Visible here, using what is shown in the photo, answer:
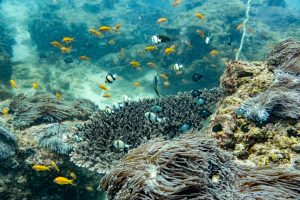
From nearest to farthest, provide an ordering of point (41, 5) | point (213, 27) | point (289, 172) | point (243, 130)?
point (289, 172), point (243, 130), point (213, 27), point (41, 5)

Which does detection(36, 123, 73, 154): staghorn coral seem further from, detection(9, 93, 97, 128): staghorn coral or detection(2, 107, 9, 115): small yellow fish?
detection(2, 107, 9, 115): small yellow fish

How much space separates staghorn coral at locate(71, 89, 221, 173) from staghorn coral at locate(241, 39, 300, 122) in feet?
5.99

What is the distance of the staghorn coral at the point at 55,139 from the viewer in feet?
19.4

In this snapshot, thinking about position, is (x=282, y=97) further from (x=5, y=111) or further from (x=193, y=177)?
(x=5, y=111)

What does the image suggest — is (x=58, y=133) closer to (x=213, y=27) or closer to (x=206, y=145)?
(x=206, y=145)

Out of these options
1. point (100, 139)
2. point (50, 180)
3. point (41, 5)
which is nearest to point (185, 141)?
point (100, 139)

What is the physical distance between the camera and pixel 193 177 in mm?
2473

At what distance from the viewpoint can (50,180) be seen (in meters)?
5.96

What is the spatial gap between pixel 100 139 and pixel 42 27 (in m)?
17.8

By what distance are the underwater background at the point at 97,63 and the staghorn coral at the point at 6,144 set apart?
0.06ft

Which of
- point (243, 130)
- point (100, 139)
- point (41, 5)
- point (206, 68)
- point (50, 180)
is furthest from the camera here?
point (41, 5)

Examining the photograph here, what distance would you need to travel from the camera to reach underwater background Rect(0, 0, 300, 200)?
5.96 m

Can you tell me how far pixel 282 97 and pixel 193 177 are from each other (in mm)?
1995

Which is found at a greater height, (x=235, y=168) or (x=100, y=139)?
(x=100, y=139)
